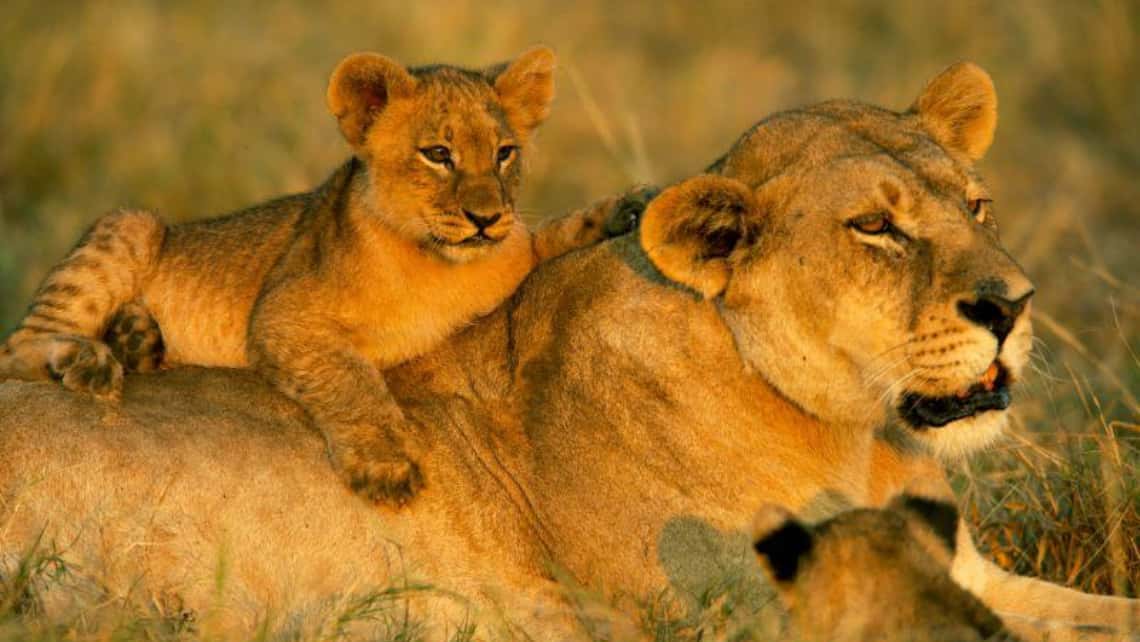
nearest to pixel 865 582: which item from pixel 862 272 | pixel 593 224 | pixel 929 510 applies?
pixel 929 510

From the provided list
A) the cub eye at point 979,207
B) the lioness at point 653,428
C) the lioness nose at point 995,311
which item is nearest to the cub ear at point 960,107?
the lioness at point 653,428

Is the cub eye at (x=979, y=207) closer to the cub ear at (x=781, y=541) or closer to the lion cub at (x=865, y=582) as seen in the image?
the lion cub at (x=865, y=582)

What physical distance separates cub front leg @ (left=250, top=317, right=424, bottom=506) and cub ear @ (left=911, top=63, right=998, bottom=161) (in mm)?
1582

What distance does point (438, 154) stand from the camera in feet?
16.7

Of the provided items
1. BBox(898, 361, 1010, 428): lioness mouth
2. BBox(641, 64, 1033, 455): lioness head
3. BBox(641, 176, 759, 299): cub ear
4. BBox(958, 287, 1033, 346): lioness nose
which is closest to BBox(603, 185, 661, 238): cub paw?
BBox(641, 64, 1033, 455): lioness head

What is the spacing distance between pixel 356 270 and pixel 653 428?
3.25 feet

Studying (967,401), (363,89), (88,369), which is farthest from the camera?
(363,89)

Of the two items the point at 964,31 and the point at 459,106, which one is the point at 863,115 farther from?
the point at 964,31

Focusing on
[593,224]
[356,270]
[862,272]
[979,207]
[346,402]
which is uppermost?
[979,207]

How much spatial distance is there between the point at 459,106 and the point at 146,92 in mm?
5768

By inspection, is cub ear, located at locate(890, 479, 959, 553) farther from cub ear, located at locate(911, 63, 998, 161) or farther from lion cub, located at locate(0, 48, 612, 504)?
lion cub, located at locate(0, 48, 612, 504)

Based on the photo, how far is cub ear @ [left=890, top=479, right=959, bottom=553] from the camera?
156 inches

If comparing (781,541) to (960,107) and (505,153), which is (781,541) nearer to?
(960,107)

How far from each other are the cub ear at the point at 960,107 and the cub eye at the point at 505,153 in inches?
44.5
